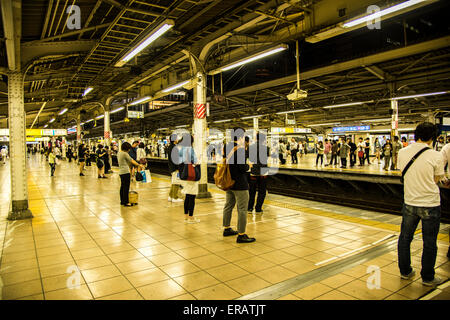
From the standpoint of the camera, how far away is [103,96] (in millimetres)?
17047

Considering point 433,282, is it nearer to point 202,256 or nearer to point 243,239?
point 243,239

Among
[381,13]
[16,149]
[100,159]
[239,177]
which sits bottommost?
[239,177]

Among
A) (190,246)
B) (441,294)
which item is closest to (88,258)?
(190,246)

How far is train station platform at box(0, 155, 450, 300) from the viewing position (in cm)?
320

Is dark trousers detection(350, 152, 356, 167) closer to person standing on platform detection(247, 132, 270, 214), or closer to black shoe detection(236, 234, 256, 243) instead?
person standing on platform detection(247, 132, 270, 214)

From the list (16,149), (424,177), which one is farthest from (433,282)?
(16,149)

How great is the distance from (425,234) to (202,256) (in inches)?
108

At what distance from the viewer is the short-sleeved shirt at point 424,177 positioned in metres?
3.22

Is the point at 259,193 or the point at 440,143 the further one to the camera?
the point at 440,143

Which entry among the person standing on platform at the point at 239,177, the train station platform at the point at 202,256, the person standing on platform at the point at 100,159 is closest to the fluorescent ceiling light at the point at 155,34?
the person standing on platform at the point at 239,177

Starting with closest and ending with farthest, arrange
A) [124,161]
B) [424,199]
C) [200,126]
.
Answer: [424,199], [124,161], [200,126]

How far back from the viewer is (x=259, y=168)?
6797mm

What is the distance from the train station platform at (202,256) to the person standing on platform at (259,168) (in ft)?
1.36

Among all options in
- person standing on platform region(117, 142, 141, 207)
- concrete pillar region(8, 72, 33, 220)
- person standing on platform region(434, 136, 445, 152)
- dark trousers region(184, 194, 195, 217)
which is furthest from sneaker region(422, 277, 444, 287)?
person standing on platform region(434, 136, 445, 152)
